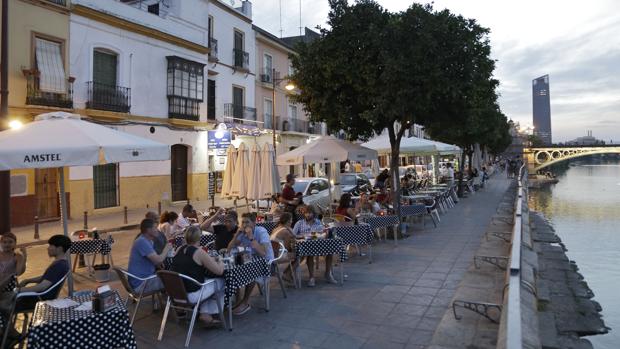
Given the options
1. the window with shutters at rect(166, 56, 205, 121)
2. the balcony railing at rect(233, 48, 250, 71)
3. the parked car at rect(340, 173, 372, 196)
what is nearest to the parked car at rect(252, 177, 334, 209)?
the parked car at rect(340, 173, 372, 196)

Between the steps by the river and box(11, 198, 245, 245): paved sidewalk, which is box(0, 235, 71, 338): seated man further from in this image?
box(11, 198, 245, 245): paved sidewalk

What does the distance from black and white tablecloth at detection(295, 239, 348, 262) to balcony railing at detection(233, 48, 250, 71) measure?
68.4 feet

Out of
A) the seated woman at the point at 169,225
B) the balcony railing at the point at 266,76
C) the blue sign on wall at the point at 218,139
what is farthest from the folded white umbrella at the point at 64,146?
the balcony railing at the point at 266,76

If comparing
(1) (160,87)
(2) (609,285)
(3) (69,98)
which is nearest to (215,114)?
(1) (160,87)

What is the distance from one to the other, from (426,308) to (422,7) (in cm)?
673

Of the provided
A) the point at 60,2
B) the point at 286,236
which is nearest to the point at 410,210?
the point at 286,236

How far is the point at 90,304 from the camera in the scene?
4.00 meters

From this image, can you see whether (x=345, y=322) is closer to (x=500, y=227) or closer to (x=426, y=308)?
(x=426, y=308)

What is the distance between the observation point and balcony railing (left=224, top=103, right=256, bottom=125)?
82.7 feet

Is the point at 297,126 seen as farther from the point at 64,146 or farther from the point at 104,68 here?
the point at 64,146

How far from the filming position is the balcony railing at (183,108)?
2030 cm

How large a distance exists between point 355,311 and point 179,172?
17459mm

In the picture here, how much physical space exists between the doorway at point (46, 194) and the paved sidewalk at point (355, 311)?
263 inches

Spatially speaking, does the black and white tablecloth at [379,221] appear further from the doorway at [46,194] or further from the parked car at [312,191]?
the doorway at [46,194]
